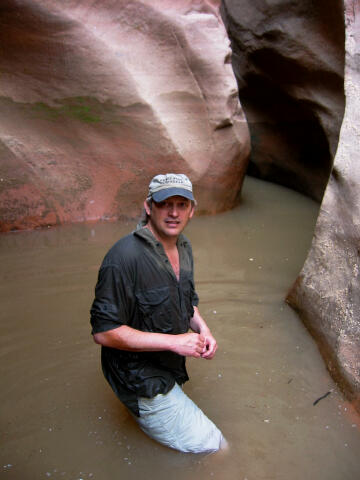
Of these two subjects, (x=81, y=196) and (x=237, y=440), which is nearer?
(x=237, y=440)

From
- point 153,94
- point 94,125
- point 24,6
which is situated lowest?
point 94,125

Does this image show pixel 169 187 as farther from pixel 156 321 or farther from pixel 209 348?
pixel 209 348

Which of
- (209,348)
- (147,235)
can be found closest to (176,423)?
(209,348)

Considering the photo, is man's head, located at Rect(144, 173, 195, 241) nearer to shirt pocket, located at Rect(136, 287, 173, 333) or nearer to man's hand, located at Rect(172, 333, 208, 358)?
shirt pocket, located at Rect(136, 287, 173, 333)

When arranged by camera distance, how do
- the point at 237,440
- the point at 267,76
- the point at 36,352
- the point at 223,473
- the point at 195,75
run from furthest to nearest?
the point at 267,76 → the point at 195,75 → the point at 36,352 → the point at 237,440 → the point at 223,473

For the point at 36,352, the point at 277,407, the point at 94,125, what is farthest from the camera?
the point at 94,125

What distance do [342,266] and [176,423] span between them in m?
1.46

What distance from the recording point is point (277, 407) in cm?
259

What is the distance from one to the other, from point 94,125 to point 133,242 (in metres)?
3.30

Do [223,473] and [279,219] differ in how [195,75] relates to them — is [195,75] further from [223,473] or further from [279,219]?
[223,473]

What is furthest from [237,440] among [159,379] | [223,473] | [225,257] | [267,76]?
[267,76]

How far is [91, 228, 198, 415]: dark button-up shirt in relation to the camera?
6.26 feet

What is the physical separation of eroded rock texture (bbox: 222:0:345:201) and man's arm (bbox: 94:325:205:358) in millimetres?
4336

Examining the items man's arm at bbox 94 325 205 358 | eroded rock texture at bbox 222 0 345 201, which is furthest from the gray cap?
eroded rock texture at bbox 222 0 345 201
